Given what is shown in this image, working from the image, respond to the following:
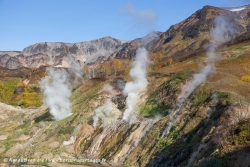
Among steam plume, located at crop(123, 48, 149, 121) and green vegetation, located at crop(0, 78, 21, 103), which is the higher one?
steam plume, located at crop(123, 48, 149, 121)

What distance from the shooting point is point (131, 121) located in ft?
119

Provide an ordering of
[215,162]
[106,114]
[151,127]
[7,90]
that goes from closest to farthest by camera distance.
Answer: [215,162]
[151,127]
[106,114]
[7,90]

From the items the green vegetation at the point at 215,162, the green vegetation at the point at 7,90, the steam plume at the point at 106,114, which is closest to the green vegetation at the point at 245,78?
the steam plume at the point at 106,114

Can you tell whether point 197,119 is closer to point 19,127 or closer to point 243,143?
point 243,143

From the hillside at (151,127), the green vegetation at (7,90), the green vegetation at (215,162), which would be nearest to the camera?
the green vegetation at (215,162)

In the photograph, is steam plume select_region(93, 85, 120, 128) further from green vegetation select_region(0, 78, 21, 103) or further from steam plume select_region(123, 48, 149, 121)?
green vegetation select_region(0, 78, 21, 103)

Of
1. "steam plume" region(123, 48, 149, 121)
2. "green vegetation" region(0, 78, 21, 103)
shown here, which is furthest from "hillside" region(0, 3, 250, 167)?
"green vegetation" region(0, 78, 21, 103)

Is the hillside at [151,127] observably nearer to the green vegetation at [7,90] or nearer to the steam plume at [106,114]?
the steam plume at [106,114]

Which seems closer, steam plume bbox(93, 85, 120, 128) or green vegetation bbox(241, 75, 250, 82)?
steam plume bbox(93, 85, 120, 128)

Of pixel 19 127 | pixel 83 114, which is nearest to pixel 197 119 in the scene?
pixel 83 114

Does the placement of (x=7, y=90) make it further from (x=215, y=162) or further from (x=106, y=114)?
(x=215, y=162)

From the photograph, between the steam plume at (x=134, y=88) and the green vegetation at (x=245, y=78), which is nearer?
the steam plume at (x=134, y=88)

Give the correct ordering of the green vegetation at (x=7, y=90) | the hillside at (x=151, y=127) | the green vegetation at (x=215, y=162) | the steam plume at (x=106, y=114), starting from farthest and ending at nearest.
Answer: the green vegetation at (x=7, y=90) < the steam plume at (x=106, y=114) < the hillside at (x=151, y=127) < the green vegetation at (x=215, y=162)

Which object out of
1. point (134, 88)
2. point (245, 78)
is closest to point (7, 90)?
point (134, 88)
